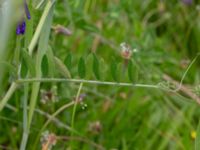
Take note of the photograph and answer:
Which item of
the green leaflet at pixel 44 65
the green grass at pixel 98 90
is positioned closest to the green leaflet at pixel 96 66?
the green grass at pixel 98 90

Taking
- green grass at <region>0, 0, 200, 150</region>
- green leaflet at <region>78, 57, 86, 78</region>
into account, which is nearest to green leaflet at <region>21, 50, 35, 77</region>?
green grass at <region>0, 0, 200, 150</region>

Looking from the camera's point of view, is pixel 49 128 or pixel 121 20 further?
pixel 121 20

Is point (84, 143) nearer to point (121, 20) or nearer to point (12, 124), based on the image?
point (12, 124)

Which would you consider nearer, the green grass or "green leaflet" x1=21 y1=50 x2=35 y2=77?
"green leaflet" x1=21 y1=50 x2=35 y2=77

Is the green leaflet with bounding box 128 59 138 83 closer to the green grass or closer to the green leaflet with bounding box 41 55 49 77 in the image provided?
the green grass

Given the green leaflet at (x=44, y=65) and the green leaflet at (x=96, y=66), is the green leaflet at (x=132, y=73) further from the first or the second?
the green leaflet at (x=44, y=65)

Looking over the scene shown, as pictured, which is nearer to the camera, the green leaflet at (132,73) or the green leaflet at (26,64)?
the green leaflet at (26,64)

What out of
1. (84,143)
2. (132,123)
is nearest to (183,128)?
(132,123)

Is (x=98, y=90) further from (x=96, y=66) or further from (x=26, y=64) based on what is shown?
(x=26, y=64)
